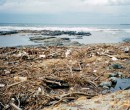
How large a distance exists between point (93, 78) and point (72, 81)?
3.61ft

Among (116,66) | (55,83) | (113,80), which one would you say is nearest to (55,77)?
(55,83)

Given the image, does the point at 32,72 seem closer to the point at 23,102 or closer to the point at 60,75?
the point at 60,75

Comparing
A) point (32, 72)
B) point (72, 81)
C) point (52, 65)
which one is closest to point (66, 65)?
point (52, 65)

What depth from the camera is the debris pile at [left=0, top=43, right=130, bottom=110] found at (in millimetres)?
7176

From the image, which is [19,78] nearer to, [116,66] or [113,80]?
[113,80]

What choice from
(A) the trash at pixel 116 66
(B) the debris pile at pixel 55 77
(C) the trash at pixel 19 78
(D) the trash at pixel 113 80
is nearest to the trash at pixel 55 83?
(B) the debris pile at pixel 55 77

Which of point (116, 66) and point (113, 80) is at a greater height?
point (116, 66)

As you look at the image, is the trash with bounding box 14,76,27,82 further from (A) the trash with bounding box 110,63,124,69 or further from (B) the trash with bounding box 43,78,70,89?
(A) the trash with bounding box 110,63,124,69

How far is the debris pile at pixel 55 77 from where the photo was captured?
7176mm

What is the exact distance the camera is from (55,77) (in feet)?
30.7

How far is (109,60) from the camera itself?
12.9m

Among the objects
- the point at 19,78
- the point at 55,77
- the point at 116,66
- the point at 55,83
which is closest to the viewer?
the point at 55,83

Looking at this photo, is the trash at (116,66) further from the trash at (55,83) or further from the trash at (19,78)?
the trash at (19,78)

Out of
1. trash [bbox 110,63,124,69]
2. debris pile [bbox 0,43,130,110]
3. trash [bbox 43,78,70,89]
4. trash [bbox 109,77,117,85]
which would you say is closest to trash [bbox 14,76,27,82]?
debris pile [bbox 0,43,130,110]
